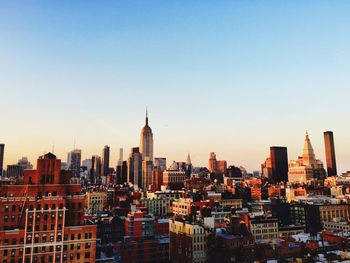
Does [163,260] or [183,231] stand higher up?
[183,231]

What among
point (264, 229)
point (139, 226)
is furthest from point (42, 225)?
point (264, 229)

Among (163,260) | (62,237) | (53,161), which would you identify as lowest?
(163,260)

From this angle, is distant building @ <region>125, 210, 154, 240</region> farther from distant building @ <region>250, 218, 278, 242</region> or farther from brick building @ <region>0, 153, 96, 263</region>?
brick building @ <region>0, 153, 96, 263</region>

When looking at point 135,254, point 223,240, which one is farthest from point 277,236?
point 135,254

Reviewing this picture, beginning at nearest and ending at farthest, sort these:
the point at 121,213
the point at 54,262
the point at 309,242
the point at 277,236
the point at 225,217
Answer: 1. the point at 54,262
2. the point at 309,242
3. the point at 277,236
4. the point at 225,217
5. the point at 121,213

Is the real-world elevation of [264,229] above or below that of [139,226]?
below

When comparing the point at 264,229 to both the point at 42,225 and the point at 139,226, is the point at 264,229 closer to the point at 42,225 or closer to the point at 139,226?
the point at 139,226

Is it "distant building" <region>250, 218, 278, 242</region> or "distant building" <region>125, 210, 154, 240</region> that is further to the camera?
"distant building" <region>250, 218, 278, 242</region>

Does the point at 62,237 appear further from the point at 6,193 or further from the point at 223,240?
the point at 223,240

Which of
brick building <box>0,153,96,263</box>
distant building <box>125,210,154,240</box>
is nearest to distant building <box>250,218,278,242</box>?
distant building <box>125,210,154,240</box>

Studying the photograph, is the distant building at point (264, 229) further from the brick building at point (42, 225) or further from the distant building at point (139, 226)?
the brick building at point (42, 225)

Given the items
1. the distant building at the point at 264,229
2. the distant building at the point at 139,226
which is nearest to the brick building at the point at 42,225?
the distant building at the point at 139,226
